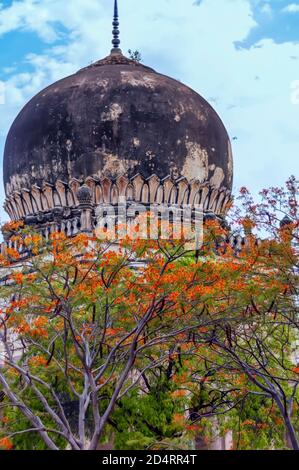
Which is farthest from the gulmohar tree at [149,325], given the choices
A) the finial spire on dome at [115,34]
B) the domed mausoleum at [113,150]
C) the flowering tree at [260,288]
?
the finial spire on dome at [115,34]

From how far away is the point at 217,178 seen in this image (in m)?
20.6

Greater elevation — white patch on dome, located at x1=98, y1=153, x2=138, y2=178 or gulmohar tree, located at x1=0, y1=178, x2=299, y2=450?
white patch on dome, located at x1=98, y1=153, x2=138, y2=178

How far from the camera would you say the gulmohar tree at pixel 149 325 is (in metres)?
13.0

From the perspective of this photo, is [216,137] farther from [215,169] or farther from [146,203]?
[146,203]

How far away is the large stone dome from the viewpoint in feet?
64.2

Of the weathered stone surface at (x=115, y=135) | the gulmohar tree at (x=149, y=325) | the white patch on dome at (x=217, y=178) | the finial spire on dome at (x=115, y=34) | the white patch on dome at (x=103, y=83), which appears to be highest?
the finial spire on dome at (x=115, y=34)

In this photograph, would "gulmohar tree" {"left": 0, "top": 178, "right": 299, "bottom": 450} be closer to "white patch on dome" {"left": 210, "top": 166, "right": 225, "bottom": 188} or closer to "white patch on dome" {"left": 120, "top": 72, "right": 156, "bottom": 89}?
"white patch on dome" {"left": 210, "top": 166, "right": 225, "bottom": 188}

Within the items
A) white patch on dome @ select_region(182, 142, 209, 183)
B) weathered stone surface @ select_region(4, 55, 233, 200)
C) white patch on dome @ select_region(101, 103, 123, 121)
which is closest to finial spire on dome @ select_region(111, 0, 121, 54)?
weathered stone surface @ select_region(4, 55, 233, 200)

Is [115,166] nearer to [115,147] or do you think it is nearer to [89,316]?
[115,147]


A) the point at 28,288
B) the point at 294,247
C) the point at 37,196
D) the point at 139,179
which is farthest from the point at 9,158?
the point at 294,247

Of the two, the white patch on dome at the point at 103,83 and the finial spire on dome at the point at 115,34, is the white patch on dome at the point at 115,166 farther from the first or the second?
the finial spire on dome at the point at 115,34

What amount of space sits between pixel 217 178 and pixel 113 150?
2.38m

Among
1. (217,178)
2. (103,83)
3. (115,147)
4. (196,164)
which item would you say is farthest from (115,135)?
(217,178)

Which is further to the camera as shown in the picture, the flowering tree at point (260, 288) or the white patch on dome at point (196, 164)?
the white patch on dome at point (196, 164)
